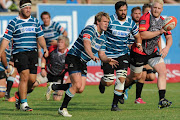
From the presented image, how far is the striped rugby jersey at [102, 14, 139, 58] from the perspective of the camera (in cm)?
973

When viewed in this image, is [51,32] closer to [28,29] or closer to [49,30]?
[49,30]

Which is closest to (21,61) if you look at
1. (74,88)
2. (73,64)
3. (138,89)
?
(73,64)

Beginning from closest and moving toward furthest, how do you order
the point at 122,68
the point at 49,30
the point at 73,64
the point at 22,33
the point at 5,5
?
1. the point at 73,64
2. the point at 122,68
3. the point at 22,33
4. the point at 49,30
5. the point at 5,5

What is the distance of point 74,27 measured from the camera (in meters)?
19.0

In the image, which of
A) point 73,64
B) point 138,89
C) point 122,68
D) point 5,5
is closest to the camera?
point 73,64

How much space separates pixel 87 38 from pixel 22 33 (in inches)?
66.1

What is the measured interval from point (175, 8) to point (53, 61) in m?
8.17

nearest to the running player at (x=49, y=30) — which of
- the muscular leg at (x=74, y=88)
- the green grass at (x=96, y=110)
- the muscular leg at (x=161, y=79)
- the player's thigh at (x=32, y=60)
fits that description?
the green grass at (x=96, y=110)

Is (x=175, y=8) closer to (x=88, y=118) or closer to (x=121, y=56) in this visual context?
(x=121, y=56)

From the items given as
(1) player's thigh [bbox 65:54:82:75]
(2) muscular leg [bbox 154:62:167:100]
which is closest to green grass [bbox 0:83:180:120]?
(2) muscular leg [bbox 154:62:167:100]

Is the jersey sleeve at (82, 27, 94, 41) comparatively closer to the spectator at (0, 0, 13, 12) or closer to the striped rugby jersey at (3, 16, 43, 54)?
the striped rugby jersey at (3, 16, 43, 54)

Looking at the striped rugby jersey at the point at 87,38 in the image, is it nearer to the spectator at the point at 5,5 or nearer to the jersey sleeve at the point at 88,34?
the jersey sleeve at the point at 88,34

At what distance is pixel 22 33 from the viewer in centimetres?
996

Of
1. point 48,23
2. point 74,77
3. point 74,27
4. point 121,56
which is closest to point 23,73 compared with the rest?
point 74,77
